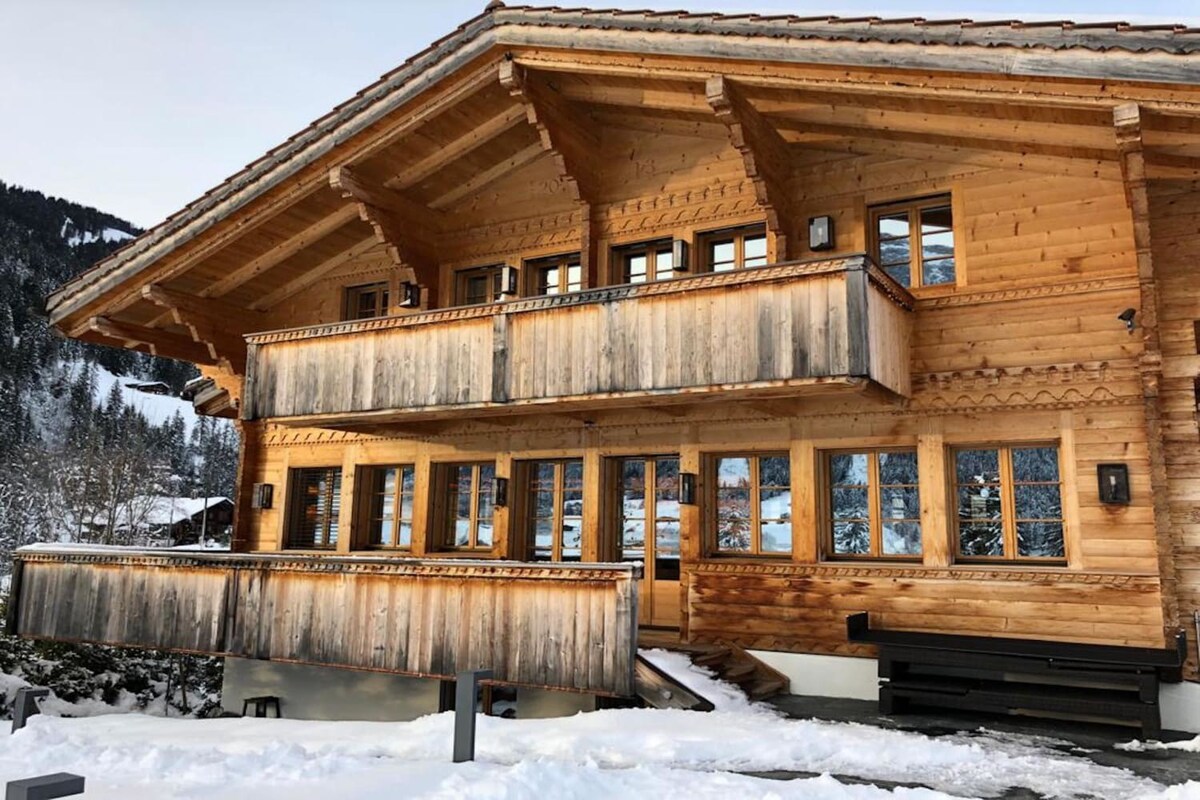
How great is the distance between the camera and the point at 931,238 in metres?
12.1

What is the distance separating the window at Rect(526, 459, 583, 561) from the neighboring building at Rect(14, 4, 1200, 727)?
0.08m

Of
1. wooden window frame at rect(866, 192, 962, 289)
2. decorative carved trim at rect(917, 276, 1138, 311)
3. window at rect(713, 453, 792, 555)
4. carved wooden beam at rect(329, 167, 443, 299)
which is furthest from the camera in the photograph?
carved wooden beam at rect(329, 167, 443, 299)

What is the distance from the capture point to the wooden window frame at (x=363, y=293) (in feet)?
55.0

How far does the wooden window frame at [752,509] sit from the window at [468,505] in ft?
12.6

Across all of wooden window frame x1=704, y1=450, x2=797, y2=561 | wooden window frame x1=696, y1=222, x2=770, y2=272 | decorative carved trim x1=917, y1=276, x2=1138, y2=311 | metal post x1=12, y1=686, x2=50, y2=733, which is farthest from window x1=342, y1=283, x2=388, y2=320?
decorative carved trim x1=917, y1=276, x2=1138, y2=311

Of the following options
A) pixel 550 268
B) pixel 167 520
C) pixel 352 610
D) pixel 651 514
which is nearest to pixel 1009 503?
pixel 651 514

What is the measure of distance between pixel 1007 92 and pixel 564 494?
27.3ft

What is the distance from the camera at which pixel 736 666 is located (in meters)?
11.6

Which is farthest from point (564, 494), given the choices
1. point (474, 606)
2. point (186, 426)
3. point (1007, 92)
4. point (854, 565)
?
point (186, 426)

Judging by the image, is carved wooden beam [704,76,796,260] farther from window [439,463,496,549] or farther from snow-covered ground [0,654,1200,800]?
snow-covered ground [0,654,1200,800]

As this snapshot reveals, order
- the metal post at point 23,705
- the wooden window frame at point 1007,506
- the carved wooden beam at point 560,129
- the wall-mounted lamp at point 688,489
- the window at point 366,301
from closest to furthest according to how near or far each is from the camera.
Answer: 1. the metal post at point 23,705
2. the wooden window frame at point 1007,506
3. the wall-mounted lamp at point 688,489
4. the carved wooden beam at point 560,129
5. the window at point 366,301

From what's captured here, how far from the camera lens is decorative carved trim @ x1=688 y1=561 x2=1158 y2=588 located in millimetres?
10188

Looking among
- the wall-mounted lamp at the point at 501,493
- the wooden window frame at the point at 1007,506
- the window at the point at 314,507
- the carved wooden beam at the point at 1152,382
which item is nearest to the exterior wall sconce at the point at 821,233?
the wooden window frame at the point at 1007,506

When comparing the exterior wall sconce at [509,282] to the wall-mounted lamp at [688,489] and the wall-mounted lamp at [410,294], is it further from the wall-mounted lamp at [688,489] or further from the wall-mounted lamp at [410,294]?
the wall-mounted lamp at [688,489]
